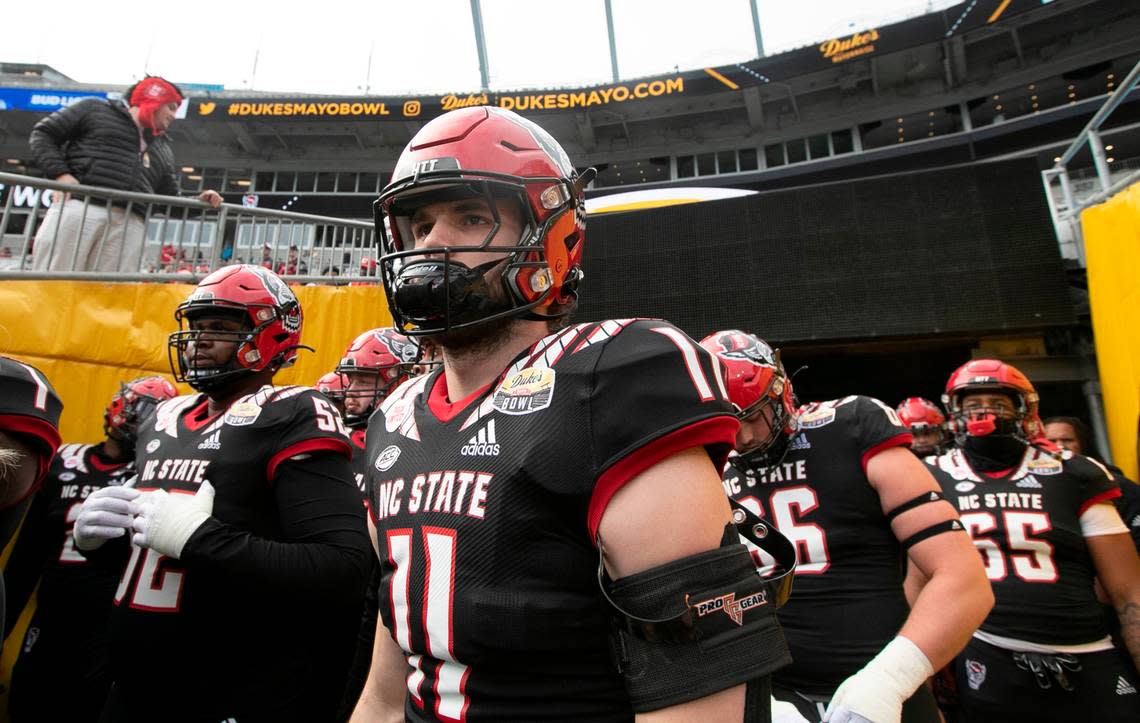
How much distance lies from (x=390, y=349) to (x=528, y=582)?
3647 millimetres

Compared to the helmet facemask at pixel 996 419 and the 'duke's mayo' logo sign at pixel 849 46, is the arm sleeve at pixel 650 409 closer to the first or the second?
the helmet facemask at pixel 996 419

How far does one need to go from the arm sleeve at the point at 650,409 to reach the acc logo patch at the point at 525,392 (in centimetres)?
10

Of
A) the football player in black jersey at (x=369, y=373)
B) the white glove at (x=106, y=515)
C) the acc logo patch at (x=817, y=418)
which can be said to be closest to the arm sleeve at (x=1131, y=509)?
the acc logo patch at (x=817, y=418)

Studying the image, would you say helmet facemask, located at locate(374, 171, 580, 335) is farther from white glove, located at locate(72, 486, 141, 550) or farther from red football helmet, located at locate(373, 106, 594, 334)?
white glove, located at locate(72, 486, 141, 550)

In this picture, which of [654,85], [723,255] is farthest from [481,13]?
[723,255]

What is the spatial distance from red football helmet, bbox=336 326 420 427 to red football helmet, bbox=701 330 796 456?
2397 mm

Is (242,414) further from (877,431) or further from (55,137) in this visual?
(55,137)

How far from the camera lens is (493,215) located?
4.42 ft

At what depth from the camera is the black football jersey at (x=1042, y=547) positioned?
3.18m

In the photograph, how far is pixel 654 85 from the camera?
72.3 feet

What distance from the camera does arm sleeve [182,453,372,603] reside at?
194 cm

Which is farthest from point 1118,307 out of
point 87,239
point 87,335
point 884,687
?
point 87,239

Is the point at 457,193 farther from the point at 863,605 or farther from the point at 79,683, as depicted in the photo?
the point at 79,683

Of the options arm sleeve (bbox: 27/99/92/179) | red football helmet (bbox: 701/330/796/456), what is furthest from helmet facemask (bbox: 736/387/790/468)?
A: arm sleeve (bbox: 27/99/92/179)
